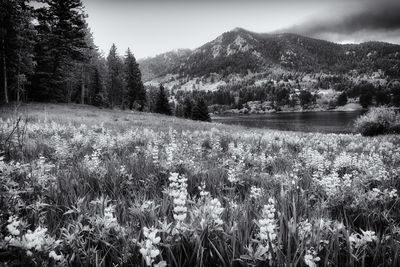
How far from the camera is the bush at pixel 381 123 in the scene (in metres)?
26.2

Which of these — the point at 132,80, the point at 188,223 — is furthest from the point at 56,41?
the point at 188,223

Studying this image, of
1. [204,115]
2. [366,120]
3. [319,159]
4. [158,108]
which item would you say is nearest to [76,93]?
[158,108]

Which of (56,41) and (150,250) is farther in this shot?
(56,41)

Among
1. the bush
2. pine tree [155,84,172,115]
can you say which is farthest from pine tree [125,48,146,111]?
the bush

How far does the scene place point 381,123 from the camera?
86.5 feet

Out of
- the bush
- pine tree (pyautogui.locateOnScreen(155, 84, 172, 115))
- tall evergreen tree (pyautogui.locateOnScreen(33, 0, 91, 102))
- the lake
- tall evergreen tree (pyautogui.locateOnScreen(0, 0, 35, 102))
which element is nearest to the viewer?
the bush

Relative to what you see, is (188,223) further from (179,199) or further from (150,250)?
(150,250)

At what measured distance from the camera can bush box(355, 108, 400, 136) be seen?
26156 millimetres

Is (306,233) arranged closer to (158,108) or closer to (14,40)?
(14,40)

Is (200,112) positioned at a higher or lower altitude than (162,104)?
lower

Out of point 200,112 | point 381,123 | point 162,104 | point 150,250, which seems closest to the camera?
point 150,250

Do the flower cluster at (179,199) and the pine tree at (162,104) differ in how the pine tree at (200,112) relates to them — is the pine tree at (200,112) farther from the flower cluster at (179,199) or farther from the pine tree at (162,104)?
the flower cluster at (179,199)

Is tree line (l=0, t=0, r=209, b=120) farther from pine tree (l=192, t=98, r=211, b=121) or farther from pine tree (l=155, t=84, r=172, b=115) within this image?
pine tree (l=192, t=98, r=211, b=121)

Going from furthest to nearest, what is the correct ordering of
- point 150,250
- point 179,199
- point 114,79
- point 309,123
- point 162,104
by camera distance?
point 309,123
point 162,104
point 114,79
point 179,199
point 150,250
